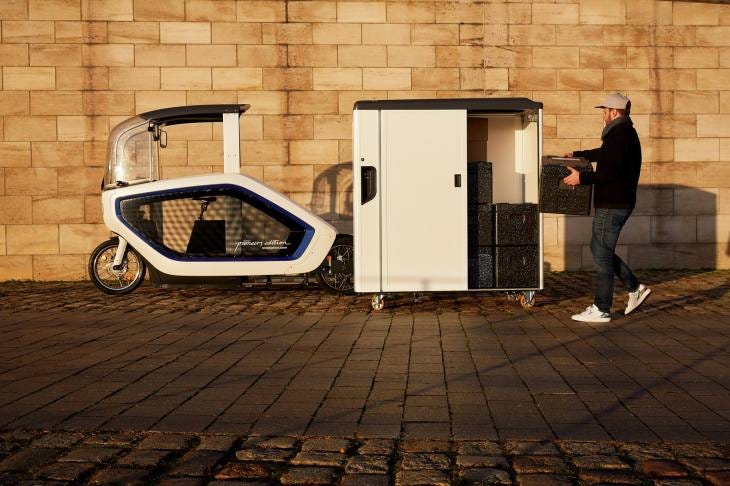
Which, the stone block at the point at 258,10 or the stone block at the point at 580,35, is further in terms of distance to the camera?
the stone block at the point at 580,35

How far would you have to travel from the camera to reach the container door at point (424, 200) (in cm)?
967

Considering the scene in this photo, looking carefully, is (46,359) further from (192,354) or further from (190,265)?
(190,265)

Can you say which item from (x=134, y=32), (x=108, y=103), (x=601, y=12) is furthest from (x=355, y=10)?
Answer: (x=108, y=103)

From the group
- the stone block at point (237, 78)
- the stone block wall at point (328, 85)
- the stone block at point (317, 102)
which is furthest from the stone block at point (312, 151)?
the stone block at point (237, 78)

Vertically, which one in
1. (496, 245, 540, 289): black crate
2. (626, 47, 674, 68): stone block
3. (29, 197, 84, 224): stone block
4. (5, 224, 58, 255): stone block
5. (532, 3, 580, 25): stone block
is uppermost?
(532, 3, 580, 25): stone block

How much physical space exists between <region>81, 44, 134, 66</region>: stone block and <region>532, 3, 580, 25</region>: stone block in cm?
600

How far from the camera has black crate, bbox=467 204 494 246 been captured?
10008 mm

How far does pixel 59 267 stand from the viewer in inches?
541

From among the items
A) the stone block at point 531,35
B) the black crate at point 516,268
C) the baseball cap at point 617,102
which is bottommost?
the black crate at point 516,268

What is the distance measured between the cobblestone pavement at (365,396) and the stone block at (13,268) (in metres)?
3.83

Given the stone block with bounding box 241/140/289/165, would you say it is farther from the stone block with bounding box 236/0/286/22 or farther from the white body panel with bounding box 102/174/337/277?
the white body panel with bounding box 102/174/337/277

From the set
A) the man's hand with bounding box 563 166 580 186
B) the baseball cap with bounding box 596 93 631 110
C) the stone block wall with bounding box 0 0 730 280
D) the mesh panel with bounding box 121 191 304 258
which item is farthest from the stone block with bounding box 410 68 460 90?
the baseball cap with bounding box 596 93 631 110

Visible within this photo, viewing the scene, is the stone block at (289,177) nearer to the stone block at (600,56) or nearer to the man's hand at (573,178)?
the stone block at (600,56)

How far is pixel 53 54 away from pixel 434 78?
5.57m
